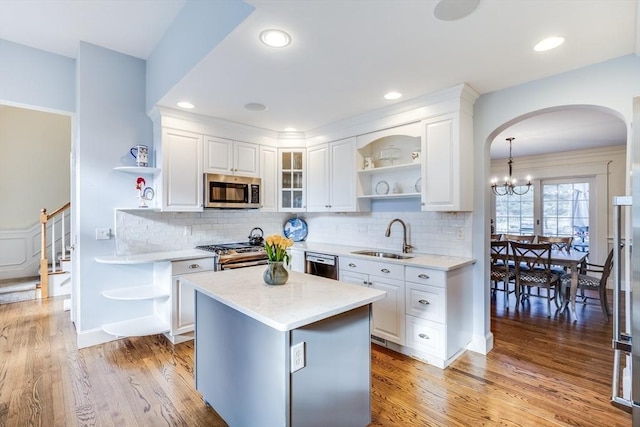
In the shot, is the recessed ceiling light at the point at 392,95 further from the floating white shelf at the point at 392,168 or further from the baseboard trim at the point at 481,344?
the baseboard trim at the point at 481,344

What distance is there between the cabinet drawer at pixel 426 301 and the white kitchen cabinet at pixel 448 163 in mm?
754

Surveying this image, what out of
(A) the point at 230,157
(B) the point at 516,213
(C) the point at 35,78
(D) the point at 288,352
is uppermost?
(C) the point at 35,78

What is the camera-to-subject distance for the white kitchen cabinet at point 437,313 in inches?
104

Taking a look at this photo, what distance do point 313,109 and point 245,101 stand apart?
28.1 inches

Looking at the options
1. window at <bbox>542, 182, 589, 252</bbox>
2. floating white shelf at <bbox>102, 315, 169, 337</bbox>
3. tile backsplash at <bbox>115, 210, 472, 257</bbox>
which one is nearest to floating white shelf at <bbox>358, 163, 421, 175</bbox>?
tile backsplash at <bbox>115, 210, 472, 257</bbox>

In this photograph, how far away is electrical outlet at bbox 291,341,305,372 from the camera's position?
4.83ft

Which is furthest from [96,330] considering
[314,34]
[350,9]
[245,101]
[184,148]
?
[350,9]

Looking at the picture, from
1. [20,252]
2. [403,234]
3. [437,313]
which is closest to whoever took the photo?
[437,313]

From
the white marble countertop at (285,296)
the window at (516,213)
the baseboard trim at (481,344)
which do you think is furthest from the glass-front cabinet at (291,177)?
the window at (516,213)

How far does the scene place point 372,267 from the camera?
122 inches

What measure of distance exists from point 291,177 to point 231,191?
92 centimetres

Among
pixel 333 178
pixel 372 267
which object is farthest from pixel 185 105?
pixel 372 267

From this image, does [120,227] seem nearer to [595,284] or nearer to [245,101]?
[245,101]

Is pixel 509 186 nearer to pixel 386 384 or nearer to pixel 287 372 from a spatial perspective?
Result: pixel 386 384
